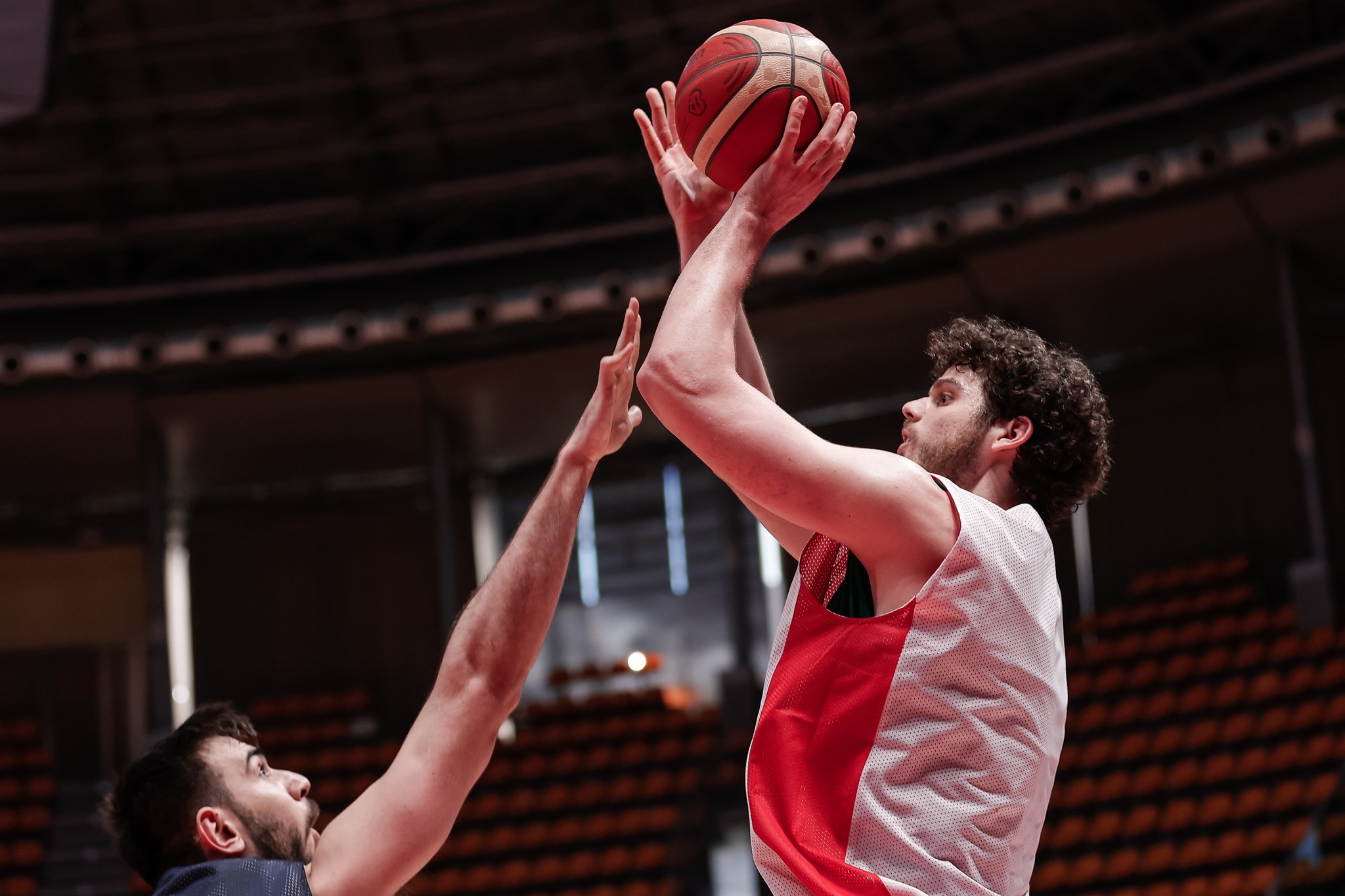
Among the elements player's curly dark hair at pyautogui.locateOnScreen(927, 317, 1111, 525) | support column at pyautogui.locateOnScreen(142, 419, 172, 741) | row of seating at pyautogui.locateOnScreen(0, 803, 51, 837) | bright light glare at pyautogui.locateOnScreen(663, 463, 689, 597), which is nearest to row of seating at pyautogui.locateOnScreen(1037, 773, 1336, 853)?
bright light glare at pyautogui.locateOnScreen(663, 463, 689, 597)

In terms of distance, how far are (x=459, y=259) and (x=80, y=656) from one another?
9390 millimetres

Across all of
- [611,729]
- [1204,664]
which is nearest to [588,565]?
[611,729]

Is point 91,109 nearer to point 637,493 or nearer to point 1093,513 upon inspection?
point 637,493

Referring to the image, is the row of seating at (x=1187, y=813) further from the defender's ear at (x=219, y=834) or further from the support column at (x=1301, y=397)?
the defender's ear at (x=219, y=834)

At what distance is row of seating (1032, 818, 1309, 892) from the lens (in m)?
10.8

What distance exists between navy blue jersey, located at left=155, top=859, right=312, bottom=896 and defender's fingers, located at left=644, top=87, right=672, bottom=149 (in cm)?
153

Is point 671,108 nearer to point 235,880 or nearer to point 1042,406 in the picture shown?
point 1042,406

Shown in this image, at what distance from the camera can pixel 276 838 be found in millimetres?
2291

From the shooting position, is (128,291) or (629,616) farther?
(629,616)

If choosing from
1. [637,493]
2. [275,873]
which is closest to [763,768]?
[275,873]

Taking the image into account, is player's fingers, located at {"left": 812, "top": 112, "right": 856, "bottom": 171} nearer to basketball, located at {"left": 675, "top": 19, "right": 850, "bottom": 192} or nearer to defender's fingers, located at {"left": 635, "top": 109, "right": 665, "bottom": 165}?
basketball, located at {"left": 675, "top": 19, "right": 850, "bottom": 192}

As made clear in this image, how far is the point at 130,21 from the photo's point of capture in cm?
1395

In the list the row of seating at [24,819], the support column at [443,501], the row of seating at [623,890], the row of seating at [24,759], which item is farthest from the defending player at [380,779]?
the row of seating at [24,759]

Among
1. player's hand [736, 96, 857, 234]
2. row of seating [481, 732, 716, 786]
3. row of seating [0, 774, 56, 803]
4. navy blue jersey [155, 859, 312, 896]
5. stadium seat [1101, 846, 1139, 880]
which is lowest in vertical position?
stadium seat [1101, 846, 1139, 880]
